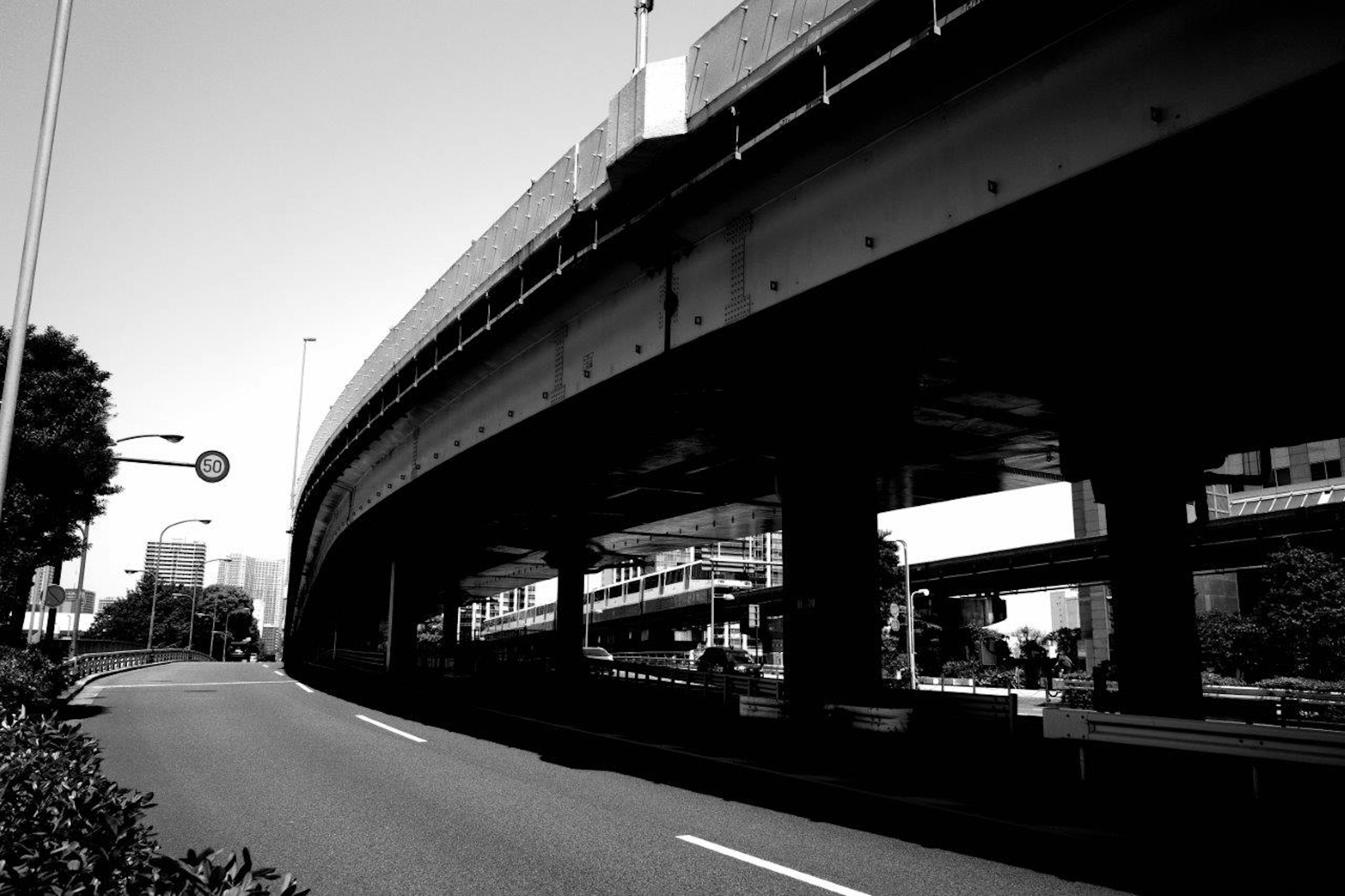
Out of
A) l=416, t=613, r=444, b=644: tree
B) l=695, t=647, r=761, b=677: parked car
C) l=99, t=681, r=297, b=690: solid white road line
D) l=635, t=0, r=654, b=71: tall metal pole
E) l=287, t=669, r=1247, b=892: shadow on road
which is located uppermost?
l=635, t=0, r=654, b=71: tall metal pole

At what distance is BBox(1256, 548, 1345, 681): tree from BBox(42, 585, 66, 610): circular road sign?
162ft

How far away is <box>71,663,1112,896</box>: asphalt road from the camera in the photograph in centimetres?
720

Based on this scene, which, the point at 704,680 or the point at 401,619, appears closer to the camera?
the point at 704,680

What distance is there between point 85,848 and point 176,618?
482ft

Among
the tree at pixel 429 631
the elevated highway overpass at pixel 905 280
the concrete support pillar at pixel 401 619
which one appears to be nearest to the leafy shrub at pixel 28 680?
the elevated highway overpass at pixel 905 280

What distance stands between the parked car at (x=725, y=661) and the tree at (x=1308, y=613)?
84.0 feet

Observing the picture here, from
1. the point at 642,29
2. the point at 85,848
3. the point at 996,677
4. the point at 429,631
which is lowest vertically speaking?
the point at 429,631

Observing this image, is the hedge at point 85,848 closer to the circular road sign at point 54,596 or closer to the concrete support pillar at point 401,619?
the circular road sign at point 54,596

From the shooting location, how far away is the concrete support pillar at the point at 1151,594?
15.5 metres

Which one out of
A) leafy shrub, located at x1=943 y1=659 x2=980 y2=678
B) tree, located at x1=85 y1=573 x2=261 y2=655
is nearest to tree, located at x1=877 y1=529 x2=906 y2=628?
leafy shrub, located at x1=943 y1=659 x2=980 y2=678

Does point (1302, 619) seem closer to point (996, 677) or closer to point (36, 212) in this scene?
point (996, 677)

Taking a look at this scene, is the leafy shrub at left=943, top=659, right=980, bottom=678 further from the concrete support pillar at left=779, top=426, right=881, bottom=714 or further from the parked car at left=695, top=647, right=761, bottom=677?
the concrete support pillar at left=779, top=426, right=881, bottom=714

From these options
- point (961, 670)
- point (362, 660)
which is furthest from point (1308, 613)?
point (362, 660)

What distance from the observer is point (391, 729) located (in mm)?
18141
